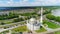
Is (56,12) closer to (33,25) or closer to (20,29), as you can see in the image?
(33,25)

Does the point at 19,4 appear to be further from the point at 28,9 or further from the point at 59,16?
the point at 59,16

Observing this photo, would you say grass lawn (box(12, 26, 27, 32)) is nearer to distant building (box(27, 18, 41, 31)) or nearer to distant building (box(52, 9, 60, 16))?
distant building (box(27, 18, 41, 31))

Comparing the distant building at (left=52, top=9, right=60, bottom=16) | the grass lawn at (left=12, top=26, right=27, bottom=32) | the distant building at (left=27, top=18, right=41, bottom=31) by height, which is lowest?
the grass lawn at (left=12, top=26, right=27, bottom=32)

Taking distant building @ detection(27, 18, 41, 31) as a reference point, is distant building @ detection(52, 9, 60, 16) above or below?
above

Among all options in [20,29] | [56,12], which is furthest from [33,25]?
[56,12]

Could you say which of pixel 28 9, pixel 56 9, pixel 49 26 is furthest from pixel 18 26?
pixel 56 9

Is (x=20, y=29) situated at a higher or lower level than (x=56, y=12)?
lower

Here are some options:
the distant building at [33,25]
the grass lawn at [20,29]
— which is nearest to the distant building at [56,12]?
the distant building at [33,25]

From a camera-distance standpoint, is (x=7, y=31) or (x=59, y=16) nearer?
(x=7, y=31)

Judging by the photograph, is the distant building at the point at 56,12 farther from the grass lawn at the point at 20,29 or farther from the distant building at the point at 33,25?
the grass lawn at the point at 20,29

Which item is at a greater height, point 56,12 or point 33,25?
point 56,12

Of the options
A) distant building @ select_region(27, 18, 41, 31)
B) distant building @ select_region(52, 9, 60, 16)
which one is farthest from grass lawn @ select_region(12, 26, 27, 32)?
distant building @ select_region(52, 9, 60, 16)
